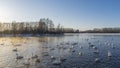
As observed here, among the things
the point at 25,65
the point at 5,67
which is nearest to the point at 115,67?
the point at 25,65

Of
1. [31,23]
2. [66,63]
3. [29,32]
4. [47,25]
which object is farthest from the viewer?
[31,23]

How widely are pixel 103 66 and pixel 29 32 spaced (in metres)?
97.0

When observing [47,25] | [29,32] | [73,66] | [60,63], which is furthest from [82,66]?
[47,25]

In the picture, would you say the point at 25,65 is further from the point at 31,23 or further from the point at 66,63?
the point at 31,23

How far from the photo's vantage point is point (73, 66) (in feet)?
65.8

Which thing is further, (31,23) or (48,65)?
(31,23)

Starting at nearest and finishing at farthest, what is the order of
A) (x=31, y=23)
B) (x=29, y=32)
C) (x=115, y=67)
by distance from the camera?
(x=115, y=67)
(x=29, y=32)
(x=31, y=23)

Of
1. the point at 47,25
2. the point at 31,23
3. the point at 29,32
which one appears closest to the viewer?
the point at 29,32

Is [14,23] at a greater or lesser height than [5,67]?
greater

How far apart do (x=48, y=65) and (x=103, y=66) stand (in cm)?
536

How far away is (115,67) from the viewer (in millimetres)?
19734

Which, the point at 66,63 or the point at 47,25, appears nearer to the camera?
the point at 66,63

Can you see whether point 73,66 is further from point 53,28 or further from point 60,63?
point 53,28

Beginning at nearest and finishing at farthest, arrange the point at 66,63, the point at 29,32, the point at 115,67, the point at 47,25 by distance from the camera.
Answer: the point at 115,67, the point at 66,63, the point at 29,32, the point at 47,25
